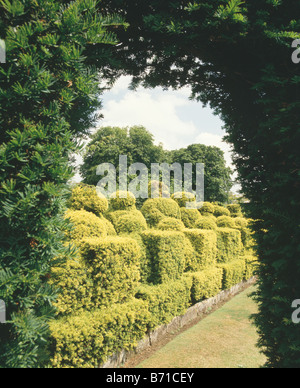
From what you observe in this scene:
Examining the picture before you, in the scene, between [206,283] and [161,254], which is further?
[206,283]

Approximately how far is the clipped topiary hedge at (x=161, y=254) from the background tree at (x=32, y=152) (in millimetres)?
4676

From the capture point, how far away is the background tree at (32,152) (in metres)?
2.10

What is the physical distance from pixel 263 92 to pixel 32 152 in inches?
122

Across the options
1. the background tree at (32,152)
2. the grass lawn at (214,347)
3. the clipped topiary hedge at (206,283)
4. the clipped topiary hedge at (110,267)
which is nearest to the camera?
the background tree at (32,152)

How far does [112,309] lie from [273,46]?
5.06 m

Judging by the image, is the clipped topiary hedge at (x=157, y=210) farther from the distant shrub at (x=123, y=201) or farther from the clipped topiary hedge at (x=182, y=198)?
the clipped topiary hedge at (x=182, y=198)

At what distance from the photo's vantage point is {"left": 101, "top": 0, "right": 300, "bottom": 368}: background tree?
293 cm

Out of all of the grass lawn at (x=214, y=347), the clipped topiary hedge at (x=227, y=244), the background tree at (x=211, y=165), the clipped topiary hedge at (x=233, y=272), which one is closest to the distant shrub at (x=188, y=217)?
the clipped topiary hedge at (x=227, y=244)

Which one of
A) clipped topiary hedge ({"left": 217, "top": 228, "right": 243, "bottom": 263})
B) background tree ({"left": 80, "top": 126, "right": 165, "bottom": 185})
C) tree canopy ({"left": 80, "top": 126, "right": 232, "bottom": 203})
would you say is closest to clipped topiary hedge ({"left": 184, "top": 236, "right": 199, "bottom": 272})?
clipped topiary hedge ({"left": 217, "top": 228, "right": 243, "bottom": 263})

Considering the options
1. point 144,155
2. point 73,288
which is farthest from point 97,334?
point 144,155

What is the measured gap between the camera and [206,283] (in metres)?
8.75

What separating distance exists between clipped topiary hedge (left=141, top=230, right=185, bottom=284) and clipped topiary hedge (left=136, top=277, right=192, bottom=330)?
270 mm

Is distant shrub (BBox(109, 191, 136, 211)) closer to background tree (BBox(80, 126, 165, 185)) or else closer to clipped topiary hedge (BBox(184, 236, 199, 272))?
clipped topiary hedge (BBox(184, 236, 199, 272))

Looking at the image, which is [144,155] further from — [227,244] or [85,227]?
[85,227]
